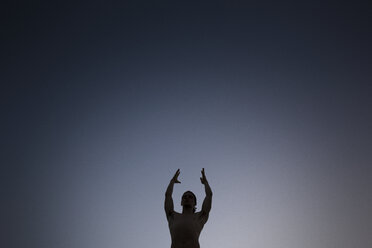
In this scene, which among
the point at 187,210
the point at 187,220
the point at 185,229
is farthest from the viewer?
the point at 187,210

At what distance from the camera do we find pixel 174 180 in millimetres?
7070

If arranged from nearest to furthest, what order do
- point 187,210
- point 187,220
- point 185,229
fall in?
point 185,229
point 187,220
point 187,210

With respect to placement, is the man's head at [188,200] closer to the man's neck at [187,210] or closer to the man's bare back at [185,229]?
the man's neck at [187,210]

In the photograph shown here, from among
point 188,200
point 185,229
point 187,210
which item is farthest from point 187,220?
point 188,200

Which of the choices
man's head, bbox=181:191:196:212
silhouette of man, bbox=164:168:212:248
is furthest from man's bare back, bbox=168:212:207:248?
man's head, bbox=181:191:196:212

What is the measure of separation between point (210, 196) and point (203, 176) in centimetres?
61

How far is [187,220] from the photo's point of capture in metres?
6.07

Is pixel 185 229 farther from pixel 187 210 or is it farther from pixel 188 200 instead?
pixel 188 200

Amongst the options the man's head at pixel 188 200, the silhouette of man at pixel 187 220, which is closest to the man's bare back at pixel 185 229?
the silhouette of man at pixel 187 220

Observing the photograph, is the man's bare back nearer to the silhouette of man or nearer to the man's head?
the silhouette of man

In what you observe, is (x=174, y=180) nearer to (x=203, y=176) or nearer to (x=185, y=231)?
(x=203, y=176)

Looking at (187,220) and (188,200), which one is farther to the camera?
(188,200)

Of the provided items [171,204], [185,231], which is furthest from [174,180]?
[185,231]

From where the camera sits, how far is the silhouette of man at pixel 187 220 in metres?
5.73
